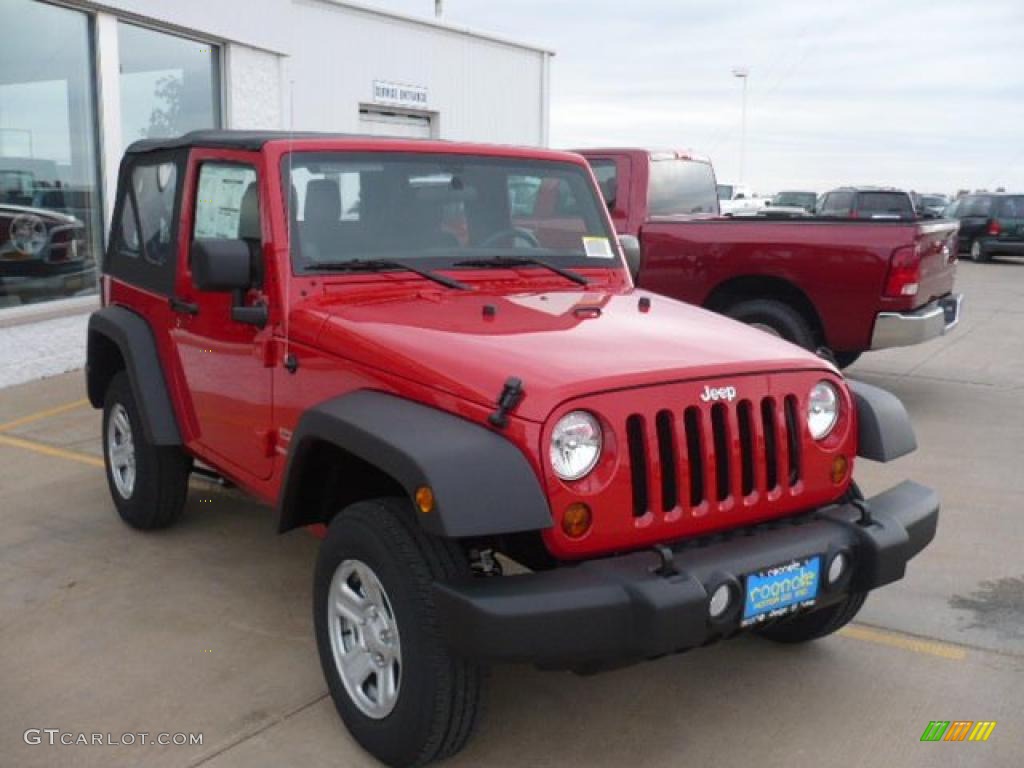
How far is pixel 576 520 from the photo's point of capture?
2.91m

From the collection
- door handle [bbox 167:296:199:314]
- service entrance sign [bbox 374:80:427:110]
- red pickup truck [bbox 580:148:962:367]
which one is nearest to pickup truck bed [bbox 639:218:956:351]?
red pickup truck [bbox 580:148:962:367]

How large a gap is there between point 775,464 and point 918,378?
273 inches

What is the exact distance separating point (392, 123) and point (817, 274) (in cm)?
912

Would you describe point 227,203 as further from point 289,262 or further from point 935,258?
point 935,258

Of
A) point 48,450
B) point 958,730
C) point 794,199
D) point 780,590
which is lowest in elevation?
point 958,730

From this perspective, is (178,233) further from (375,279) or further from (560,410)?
(560,410)

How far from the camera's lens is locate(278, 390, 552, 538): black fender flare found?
8.96 feet

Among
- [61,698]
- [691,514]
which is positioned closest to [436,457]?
[691,514]

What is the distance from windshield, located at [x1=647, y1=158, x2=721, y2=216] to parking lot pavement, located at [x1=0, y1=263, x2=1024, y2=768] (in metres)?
5.24

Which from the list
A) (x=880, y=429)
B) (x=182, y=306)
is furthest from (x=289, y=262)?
(x=880, y=429)

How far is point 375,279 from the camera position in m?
3.92

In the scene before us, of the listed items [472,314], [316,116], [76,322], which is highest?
[316,116]

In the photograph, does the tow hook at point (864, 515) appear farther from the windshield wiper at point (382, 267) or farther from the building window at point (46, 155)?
the building window at point (46, 155)

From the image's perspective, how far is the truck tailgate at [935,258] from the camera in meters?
7.70
